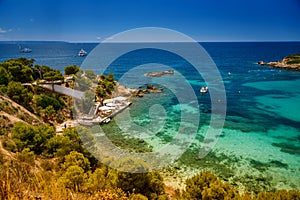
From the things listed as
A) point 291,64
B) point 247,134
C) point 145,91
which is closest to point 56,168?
point 247,134

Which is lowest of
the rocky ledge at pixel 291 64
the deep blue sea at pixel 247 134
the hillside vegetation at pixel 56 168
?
the deep blue sea at pixel 247 134

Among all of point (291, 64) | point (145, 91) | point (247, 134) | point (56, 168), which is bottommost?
point (247, 134)

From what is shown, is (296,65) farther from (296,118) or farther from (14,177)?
(14,177)

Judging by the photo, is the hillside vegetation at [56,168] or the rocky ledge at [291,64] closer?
the hillside vegetation at [56,168]

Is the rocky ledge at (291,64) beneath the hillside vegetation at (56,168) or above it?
above

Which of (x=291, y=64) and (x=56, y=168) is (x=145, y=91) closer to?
(x=56, y=168)

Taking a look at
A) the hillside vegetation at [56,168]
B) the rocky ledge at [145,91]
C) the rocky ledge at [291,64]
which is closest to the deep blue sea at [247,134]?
the rocky ledge at [145,91]

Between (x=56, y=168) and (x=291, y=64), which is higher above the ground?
(x=291, y=64)

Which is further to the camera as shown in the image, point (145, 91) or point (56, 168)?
point (145, 91)

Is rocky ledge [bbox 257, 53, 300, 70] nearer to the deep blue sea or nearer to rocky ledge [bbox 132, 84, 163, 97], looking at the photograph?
the deep blue sea

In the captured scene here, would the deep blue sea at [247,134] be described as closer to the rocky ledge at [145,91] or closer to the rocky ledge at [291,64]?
the rocky ledge at [145,91]

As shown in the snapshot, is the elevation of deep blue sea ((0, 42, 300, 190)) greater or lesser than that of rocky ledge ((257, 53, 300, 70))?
lesser

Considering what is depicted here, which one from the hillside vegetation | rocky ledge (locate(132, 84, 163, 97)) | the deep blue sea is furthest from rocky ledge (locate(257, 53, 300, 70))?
the hillside vegetation

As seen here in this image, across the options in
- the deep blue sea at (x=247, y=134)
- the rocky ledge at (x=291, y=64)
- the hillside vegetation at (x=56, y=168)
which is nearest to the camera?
the hillside vegetation at (x=56, y=168)
